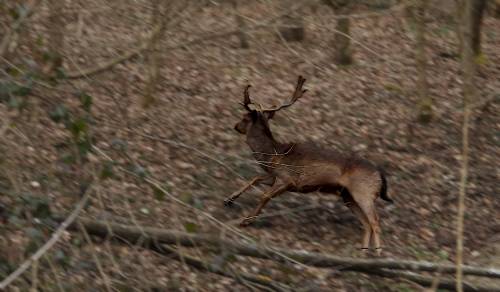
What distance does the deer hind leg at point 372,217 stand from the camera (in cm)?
968

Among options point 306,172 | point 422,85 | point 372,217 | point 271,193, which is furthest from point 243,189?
point 422,85

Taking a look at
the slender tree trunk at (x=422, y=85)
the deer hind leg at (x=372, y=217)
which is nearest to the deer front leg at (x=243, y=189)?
the deer hind leg at (x=372, y=217)

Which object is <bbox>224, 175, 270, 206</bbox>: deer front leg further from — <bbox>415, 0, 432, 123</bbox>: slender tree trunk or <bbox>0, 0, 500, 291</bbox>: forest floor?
<bbox>415, 0, 432, 123</bbox>: slender tree trunk

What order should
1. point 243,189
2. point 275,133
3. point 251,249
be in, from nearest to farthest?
point 251,249
point 243,189
point 275,133

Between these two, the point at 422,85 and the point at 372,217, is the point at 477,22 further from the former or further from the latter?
the point at 372,217

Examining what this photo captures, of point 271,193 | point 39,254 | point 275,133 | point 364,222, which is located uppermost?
point 39,254

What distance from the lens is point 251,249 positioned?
6273mm

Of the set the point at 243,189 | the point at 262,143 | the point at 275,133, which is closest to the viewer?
the point at 243,189

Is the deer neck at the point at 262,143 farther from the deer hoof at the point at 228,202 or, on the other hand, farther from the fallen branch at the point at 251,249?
the fallen branch at the point at 251,249

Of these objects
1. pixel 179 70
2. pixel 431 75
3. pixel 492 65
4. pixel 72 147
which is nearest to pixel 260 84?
pixel 179 70

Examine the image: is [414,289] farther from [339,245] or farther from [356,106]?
[356,106]

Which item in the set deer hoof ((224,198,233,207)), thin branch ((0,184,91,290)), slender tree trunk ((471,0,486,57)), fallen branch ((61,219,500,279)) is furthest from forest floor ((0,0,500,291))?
thin branch ((0,184,91,290))

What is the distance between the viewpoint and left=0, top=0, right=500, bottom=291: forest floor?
27.7 feet

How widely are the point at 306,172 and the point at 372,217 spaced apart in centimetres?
86
